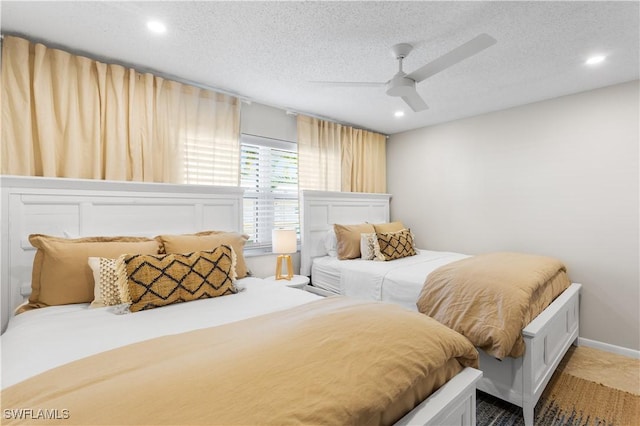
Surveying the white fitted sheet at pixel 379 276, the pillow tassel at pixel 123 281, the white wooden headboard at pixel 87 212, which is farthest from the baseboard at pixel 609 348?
the pillow tassel at pixel 123 281

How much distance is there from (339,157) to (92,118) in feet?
8.37

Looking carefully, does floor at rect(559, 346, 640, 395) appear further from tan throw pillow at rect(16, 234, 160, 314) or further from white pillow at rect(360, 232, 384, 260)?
tan throw pillow at rect(16, 234, 160, 314)

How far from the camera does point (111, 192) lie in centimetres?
222

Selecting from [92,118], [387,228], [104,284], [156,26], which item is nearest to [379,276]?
[387,228]

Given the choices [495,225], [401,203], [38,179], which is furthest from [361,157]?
[38,179]

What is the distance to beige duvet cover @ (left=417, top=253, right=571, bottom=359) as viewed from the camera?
1755mm

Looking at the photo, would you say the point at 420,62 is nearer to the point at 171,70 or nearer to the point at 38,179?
the point at 171,70

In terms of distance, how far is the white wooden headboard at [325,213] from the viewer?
3.44 m

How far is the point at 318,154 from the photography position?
370 cm

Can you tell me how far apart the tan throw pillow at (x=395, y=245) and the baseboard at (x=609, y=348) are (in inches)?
67.7

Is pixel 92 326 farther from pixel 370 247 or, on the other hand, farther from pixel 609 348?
pixel 609 348

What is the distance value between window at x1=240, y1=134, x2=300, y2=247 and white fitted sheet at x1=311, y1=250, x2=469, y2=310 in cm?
65

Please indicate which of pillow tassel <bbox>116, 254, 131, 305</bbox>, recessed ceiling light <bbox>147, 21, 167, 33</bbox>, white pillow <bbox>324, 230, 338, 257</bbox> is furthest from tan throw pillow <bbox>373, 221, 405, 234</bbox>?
recessed ceiling light <bbox>147, 21, 167, 33</bbox>

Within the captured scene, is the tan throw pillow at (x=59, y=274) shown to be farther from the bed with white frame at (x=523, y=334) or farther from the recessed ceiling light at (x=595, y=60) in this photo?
the recessed ceiling light at (x=595, y=60)
